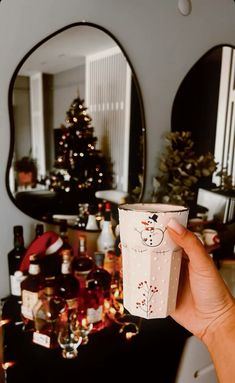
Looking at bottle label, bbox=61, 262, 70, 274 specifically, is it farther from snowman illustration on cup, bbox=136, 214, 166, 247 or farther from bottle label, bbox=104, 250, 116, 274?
snowman illustration on cup, bbox=136, 214, 166, 247

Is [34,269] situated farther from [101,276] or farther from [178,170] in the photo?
[178,170]

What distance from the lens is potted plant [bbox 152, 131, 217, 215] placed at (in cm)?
167

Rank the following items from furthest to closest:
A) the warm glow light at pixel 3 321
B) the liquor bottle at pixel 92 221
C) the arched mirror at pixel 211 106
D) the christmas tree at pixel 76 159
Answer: the arched mirror at pixel 211 106, the liquor bottle at pixel 92 221, the christmas tree at pixel 76 159, the warm glow light at pixel 3 321

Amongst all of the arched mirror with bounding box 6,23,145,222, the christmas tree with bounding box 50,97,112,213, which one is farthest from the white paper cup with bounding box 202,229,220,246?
the christmas tree with bounding box 50,97,112,213

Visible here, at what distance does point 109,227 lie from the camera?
61.5 inches

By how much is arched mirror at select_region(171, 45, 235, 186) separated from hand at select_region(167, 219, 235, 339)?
1.16 metres

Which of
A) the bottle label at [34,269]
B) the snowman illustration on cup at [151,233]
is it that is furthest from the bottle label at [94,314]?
the snowman illustration on cup at [151,233]

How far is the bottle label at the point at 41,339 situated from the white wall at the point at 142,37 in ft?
1.19

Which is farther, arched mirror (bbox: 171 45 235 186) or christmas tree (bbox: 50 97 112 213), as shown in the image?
arched mirror (bbox: 171 45 235 186)

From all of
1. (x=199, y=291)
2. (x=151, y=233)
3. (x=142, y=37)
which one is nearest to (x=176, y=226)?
(x=151, y=233)

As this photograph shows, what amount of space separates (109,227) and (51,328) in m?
0.54

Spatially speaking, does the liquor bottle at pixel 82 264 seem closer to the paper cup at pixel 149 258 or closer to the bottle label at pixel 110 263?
the bottle label at pixel 110 263

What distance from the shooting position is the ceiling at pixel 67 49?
135cm

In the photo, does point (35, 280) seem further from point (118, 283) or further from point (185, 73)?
point (185, 73)
